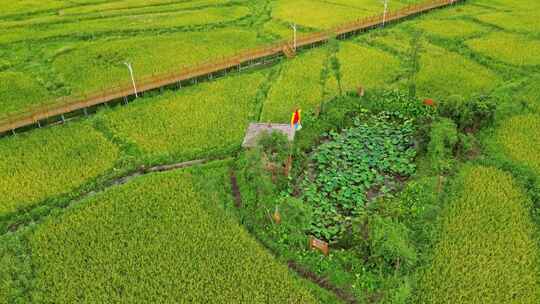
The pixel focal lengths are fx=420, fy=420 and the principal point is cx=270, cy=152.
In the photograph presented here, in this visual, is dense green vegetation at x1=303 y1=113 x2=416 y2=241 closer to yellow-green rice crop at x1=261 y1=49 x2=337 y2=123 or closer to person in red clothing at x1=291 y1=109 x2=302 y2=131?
person in red clothing at x1=291 y1=109 x2=302 y2=131

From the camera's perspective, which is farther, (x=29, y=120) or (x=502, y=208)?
(x=29, y=120)

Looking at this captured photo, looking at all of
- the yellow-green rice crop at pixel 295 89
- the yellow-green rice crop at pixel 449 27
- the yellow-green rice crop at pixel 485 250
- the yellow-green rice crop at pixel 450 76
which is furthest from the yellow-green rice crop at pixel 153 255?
the yellow-green rice crop at pixel 449 27

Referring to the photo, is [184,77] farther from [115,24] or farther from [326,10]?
[326,10]

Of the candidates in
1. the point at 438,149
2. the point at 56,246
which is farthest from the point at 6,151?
the point at 438,149

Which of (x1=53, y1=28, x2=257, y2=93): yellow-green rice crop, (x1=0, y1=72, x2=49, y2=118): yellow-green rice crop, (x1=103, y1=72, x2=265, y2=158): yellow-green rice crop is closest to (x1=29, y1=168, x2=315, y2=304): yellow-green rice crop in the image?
(x1=103, y1=72, x2=265, y2=158): yellow-green rice crop

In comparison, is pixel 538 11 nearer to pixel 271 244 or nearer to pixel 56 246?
pixel 271 244
